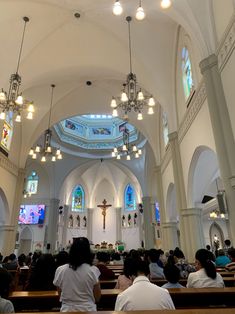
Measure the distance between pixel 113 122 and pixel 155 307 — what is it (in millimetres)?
21226

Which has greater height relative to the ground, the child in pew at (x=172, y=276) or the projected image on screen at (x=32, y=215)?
the projected image on screen at (x=32, y=215)

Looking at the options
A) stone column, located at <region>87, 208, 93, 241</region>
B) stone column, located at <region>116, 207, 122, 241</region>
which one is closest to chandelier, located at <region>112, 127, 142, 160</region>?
stone column, located at <region>116, 207, 122, 241</region>

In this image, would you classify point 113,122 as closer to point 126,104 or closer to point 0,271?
point 126,104

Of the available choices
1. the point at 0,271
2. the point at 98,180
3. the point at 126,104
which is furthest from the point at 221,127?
the point at 98,180

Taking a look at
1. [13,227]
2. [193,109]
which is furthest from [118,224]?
[193,109]

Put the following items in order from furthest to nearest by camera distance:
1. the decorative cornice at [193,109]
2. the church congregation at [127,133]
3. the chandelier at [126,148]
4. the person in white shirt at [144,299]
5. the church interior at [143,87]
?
the chandelier at [126,148], the decorative cornice at [193,109], the church interior at [143,87], the church congregation at [127,133], the person in white shirt at [144,299]

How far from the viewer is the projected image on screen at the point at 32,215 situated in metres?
21.1

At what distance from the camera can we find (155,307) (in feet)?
6.80

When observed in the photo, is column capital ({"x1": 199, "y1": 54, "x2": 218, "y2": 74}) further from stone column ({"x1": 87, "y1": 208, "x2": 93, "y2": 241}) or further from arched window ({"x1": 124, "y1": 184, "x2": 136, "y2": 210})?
stone column ({"x1": 87, "y1": 208, "x2": 93, "y2": 241})

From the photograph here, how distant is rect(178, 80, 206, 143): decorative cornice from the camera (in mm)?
7117

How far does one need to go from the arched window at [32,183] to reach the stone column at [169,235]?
13022 mm

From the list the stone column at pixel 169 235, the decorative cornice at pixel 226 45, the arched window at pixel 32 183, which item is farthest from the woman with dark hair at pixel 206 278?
the arched window at pixel 32 183

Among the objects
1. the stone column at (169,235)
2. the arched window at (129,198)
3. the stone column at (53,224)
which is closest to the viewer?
the stone column at (169,235)

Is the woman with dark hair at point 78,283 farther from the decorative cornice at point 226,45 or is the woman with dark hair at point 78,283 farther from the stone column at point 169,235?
the stone column at point 169,235
